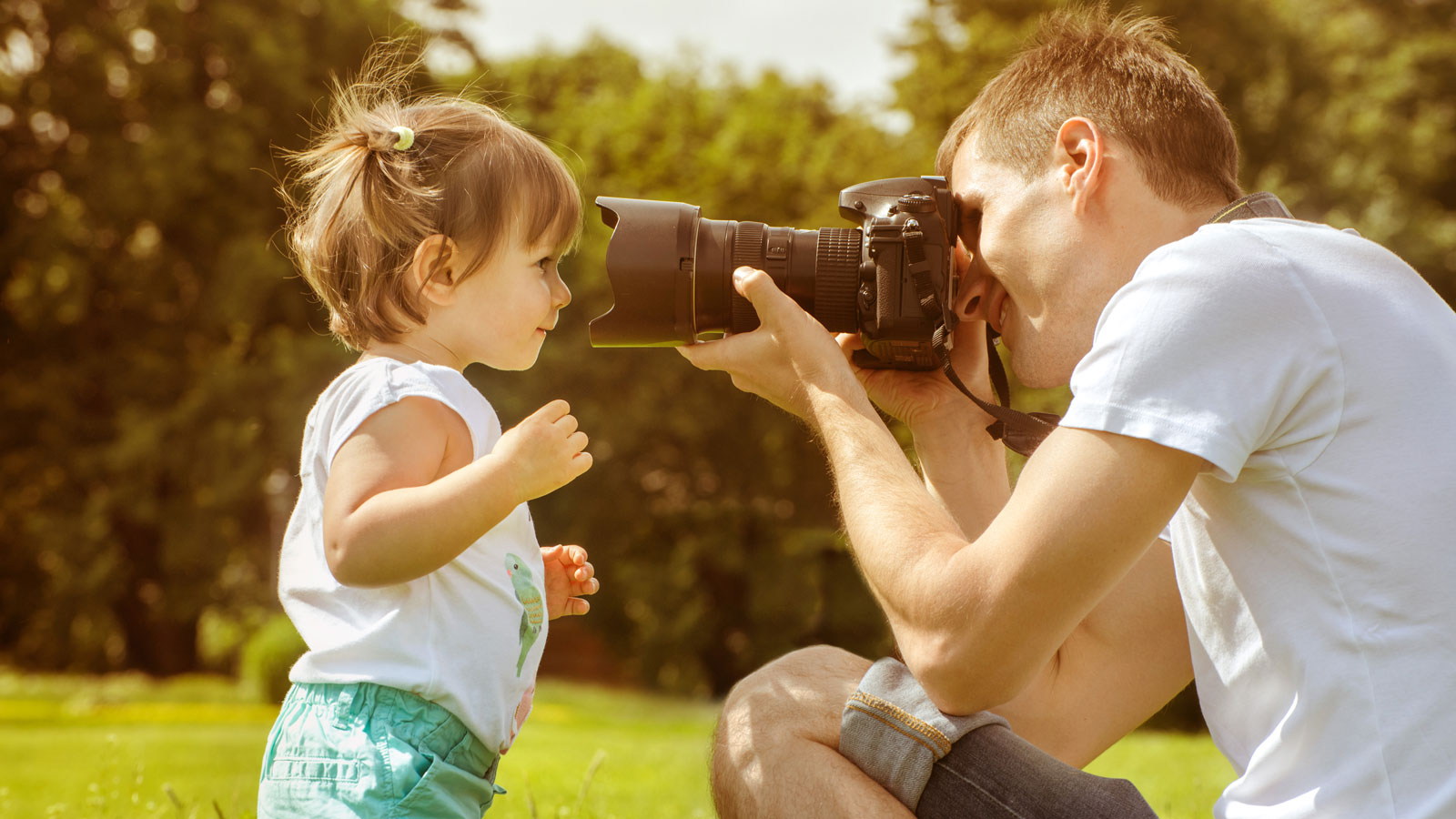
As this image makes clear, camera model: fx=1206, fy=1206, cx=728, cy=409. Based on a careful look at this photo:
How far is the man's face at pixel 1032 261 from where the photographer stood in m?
2.09

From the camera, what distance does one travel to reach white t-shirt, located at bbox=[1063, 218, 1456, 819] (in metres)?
1.52

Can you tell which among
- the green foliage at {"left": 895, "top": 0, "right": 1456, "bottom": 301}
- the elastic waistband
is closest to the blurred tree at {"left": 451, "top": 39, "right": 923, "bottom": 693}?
the green foliage at {"left": 895, "top": 0, "right": 1456, "bottom": 301}

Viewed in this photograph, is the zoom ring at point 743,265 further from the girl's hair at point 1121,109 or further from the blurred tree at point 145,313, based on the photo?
the blurred tree at point 145,313

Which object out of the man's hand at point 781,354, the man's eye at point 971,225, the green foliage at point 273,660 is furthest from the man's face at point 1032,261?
the green foliage at point 273,660

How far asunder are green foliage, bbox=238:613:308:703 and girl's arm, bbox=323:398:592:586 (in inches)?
416

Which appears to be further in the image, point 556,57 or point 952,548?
point 556,57

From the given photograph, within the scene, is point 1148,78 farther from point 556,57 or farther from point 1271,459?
point 556,57

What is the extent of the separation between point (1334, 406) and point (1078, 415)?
331 millimetres

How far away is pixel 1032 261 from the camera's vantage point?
214 cm

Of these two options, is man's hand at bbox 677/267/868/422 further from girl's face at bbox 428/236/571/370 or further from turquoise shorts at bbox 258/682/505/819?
turquoise shorts at bbox 258/682/505/819

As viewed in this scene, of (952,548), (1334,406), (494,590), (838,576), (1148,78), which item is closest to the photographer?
(1334,406)

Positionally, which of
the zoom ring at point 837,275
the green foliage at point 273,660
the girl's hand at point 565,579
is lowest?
the green foliage at point 273,660

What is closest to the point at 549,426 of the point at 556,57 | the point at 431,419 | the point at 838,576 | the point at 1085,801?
the point at 431,419

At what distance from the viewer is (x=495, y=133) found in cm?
219
